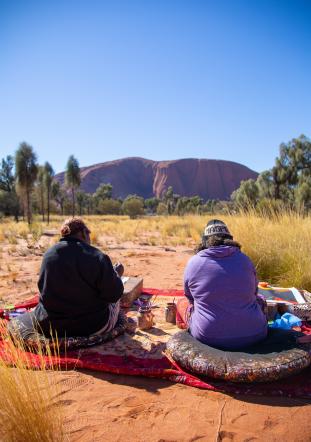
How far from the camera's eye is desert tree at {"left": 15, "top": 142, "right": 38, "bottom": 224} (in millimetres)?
22062

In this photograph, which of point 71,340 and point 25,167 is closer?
point 71,340

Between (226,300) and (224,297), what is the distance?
0.12 feet

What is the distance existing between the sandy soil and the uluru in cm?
15396

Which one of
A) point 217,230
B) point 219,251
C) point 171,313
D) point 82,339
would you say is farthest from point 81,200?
point 219,251

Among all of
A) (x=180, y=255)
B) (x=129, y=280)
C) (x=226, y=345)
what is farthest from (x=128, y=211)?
(x=226, y=345)

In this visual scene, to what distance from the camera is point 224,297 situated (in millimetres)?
3021

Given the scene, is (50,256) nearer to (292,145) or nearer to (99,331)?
(99,331)

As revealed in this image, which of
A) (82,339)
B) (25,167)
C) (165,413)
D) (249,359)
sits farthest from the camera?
(25,167)

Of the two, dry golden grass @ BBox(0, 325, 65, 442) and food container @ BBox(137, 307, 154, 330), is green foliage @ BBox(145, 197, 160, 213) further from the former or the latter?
dry golden grass @ BBox(0, 325, 65, 442)

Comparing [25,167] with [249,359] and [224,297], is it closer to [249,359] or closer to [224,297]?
[224,297]

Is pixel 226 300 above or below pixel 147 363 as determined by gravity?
above

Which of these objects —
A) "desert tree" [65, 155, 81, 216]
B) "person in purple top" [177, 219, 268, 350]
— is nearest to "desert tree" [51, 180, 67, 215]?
"desert tree" [65, 155, 81, 216]

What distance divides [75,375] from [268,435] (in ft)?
5.30

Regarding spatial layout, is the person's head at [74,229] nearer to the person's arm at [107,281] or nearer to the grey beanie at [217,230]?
the person's arm at [107,281]
